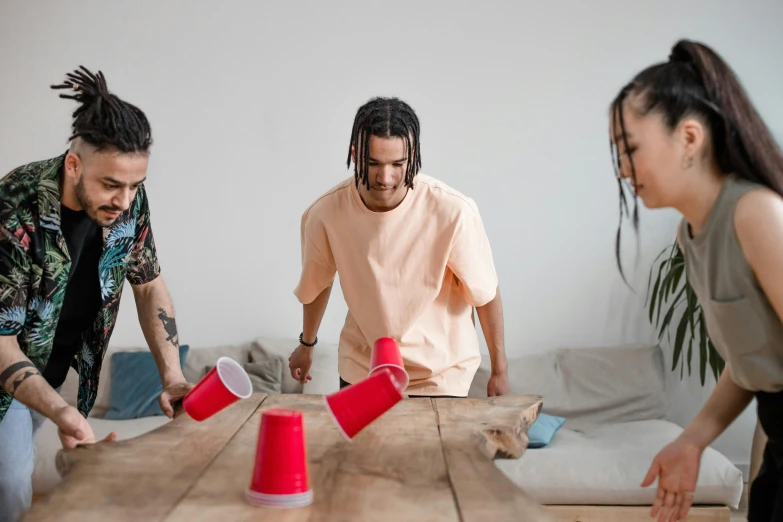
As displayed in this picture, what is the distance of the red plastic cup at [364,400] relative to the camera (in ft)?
4.19

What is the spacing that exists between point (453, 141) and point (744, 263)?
292 cm

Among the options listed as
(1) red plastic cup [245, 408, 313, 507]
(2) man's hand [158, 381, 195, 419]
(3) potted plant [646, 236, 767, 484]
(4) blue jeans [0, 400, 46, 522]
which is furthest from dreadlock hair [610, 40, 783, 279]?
(3) potted plant [646, 236, 767, 484]

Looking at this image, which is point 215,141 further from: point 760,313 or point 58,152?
point 760,313

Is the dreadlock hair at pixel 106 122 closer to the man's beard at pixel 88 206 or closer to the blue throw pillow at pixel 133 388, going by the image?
the man's beard at pixel 88 206

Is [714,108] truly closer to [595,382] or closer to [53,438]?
[595,382]

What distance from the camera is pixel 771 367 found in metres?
1.22

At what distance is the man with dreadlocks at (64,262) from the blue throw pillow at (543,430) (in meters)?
1.81

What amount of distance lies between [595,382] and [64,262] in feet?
8.81

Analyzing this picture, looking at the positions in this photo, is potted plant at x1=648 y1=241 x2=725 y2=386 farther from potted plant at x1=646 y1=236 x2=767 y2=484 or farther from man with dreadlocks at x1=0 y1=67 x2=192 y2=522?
man with dreadlocks at x1=0 y1=67 x2=192 y2=522

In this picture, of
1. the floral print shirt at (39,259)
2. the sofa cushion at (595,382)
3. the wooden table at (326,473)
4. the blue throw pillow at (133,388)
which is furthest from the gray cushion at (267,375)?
the wooden table at (326,473)

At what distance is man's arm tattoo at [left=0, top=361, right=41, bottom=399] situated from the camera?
5.26ft

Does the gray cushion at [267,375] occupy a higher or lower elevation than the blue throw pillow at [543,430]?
higher

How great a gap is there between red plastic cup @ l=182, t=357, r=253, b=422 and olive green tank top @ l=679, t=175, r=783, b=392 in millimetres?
812

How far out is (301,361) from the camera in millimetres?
2389
